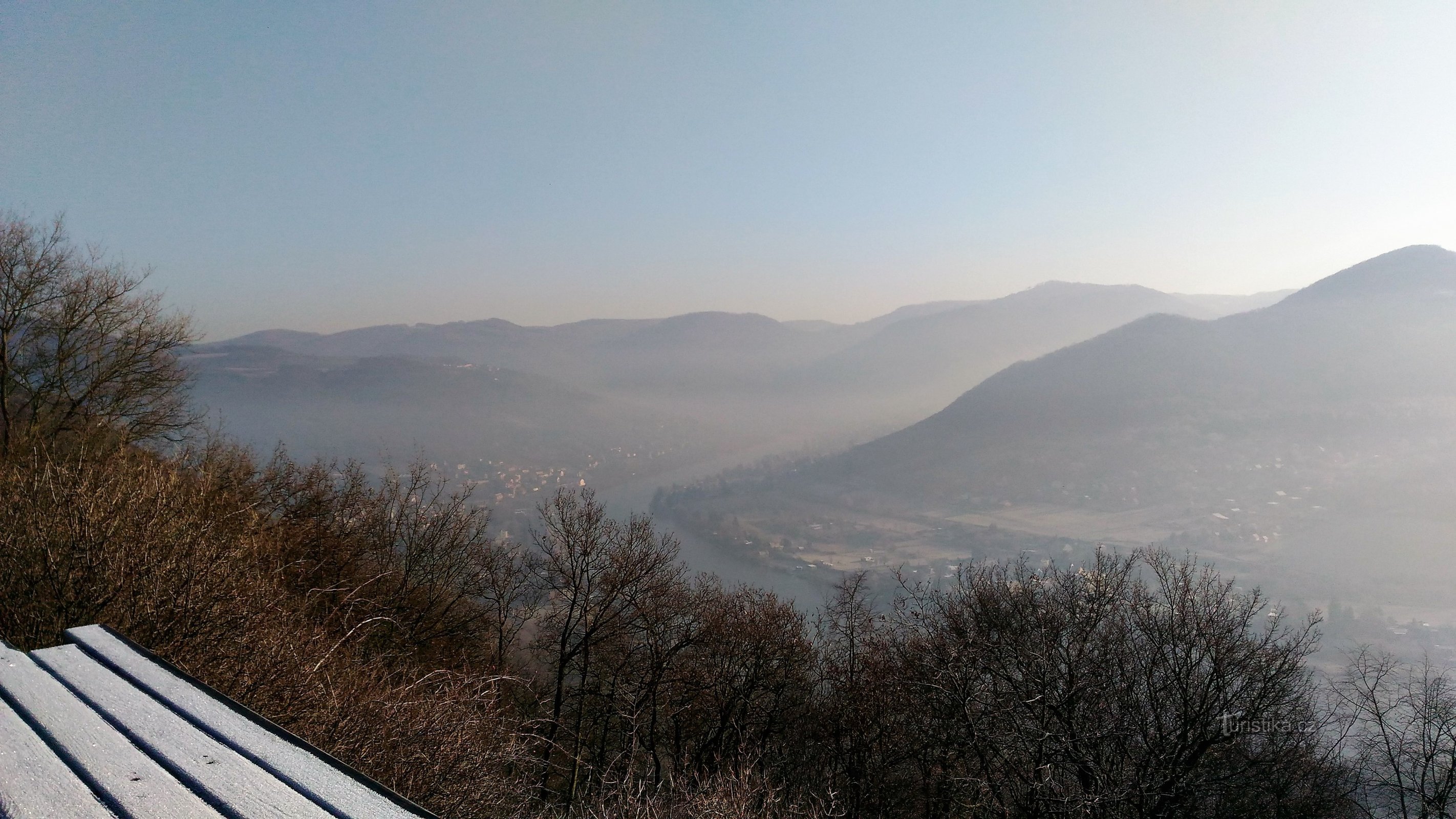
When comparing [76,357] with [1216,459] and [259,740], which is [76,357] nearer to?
[259,740]

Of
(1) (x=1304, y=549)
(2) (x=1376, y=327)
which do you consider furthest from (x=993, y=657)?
(2) (x=1376, y=327)

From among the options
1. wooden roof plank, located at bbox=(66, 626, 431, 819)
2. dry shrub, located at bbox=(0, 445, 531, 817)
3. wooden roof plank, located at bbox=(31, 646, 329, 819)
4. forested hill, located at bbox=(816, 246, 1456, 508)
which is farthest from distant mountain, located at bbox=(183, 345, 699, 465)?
wooden roof plank, located at bbox=(31, 646, 329, 819)

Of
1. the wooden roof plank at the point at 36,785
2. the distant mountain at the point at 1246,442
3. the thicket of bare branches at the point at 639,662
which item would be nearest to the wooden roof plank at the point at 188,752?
the wooden roof plank at the point at 36,785

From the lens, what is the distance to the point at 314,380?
188m

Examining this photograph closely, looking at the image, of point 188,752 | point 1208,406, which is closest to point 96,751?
point 188,752

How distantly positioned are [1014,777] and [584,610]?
37.8ft

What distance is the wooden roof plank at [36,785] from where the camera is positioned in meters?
3.00

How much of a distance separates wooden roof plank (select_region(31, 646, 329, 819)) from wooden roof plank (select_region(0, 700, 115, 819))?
1.17 feet

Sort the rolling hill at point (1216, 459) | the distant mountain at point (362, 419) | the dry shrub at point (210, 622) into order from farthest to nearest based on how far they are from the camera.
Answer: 1. the distant mountain at point (362, 419)
2. the rolling hill at point (1216, 459)
3. the dry shrub at point (210, 622)

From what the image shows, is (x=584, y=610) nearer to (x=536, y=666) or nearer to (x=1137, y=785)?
(x=536, y=666)

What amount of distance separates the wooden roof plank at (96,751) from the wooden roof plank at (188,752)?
0.06 meters

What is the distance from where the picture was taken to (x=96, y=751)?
3.55 meters

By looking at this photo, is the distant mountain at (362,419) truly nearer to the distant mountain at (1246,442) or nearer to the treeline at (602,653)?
the distant mountain at (1246,442)

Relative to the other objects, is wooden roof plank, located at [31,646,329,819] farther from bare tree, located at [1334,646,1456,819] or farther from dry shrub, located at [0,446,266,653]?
bare tree, located at [1334,646,1456,819]
